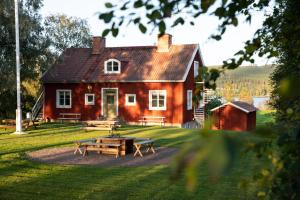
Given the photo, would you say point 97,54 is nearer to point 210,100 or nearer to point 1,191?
point 210,100

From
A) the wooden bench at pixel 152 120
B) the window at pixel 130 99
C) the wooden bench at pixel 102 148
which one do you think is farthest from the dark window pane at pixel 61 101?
the wooden bench at pixel 102 148

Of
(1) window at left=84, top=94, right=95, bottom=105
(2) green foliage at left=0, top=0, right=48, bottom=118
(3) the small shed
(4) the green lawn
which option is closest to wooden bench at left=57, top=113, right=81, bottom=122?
(1) window at left=84, top=94, right=95, bottom=105

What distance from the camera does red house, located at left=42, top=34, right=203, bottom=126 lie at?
95.6ft

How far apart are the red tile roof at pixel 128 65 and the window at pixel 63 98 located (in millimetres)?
1085

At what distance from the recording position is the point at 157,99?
29500 mm

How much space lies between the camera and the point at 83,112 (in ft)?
103

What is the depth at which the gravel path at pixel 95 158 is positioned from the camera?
43.0 ft

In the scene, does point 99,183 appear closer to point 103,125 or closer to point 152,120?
point 103,125

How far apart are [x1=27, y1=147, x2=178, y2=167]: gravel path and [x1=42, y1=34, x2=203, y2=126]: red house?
1348cm

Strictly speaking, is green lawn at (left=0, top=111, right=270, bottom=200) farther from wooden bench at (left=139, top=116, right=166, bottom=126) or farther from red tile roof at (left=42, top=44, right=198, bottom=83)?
red tile roof at (left=42, top=44, right=198, bottom=83)

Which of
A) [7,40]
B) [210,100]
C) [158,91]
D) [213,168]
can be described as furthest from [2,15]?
[213,168]

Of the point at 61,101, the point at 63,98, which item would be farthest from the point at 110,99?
the point at 61,101

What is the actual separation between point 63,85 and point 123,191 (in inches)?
925

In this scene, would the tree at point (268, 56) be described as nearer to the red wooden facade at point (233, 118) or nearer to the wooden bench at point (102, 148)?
the wooden bench at point (102, 148)
